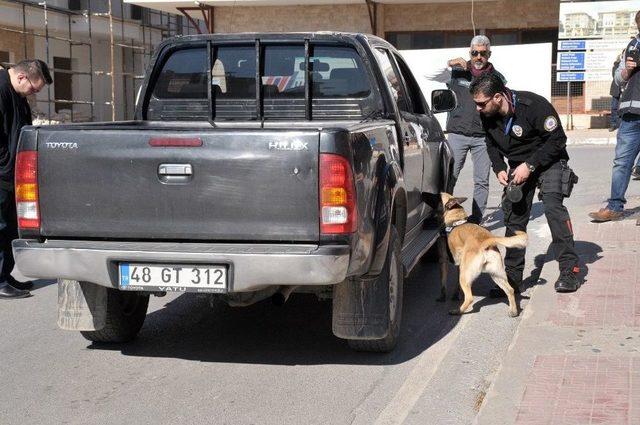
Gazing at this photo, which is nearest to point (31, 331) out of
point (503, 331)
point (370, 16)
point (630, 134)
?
point (503, 331)

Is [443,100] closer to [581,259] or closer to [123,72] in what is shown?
[581,259]

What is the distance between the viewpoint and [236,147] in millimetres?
4949

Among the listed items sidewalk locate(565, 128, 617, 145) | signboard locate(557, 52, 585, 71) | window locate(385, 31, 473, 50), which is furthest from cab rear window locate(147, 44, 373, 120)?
window locate(385, 31, 473, 50)

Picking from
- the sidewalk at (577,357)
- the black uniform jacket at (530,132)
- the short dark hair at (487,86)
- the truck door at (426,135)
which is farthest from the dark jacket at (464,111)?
the short dark hair at (487,86)

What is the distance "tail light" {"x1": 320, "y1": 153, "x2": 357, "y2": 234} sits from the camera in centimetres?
486

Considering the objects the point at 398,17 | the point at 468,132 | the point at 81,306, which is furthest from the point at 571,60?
the point at 81,306

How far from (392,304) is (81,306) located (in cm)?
195

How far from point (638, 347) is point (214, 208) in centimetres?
269

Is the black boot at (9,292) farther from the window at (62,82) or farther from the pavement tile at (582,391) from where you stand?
the window at (62,82)

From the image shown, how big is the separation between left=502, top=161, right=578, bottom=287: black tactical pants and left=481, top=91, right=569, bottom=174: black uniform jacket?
14 cm

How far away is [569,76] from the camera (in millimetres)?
26125

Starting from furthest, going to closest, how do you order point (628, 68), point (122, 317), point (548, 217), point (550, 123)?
point (628, 68)
point (548, 217)
point (550, 123)
point (122, 317)

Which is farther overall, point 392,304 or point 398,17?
point 398,17

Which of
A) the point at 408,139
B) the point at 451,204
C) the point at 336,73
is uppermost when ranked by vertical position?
the point at 336,73
